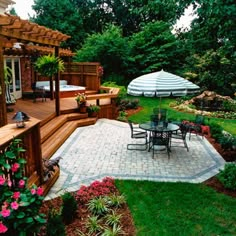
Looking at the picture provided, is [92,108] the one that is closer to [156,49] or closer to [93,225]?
[93,225]

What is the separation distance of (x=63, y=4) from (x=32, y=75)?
13.0 m

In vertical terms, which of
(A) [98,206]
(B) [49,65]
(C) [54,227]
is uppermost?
(B) [49,65]

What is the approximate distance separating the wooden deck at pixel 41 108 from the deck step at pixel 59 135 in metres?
0.65

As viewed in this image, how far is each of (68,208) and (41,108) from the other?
7.55 metres

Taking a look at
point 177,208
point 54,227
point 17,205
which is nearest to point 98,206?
point 54,227

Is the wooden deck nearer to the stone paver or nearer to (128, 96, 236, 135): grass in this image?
the stone paver

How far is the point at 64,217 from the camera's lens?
4031 mm

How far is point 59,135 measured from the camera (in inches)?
337

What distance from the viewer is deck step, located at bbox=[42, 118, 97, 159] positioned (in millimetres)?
7117

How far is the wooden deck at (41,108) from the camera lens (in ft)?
31.0

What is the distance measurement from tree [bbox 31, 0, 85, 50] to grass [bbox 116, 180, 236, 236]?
21907mm

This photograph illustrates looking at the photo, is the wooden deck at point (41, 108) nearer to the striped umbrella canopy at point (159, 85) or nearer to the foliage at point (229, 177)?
the striped umbrella canopy at point (159, 85)

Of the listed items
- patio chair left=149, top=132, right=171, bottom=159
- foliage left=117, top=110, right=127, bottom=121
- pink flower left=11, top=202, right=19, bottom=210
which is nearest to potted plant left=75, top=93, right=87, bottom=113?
foliage left=117, top=110, right=127, bottom=121

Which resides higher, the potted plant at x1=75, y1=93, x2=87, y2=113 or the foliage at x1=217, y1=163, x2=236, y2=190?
the potted plant at x1=75, y1=93, x2=87, y2=113
